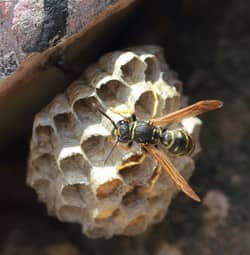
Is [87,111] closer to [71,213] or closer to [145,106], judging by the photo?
[145,106]

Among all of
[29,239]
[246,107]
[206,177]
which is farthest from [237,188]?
[29,239]

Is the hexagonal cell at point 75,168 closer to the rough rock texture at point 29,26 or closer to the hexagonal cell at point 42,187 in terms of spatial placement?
the hexagonal cell at point 42,187

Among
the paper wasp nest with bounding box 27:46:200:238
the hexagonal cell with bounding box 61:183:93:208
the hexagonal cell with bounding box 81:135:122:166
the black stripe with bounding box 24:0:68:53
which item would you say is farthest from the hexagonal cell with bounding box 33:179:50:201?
the black stripe with bounding box 24:0:68:53

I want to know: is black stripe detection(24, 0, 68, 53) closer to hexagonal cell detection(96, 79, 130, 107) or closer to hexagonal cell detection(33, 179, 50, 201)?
hexagonal cell detection(96, 79, 130, 107)

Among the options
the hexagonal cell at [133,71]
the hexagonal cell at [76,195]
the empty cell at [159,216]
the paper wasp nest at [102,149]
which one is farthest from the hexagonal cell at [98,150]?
the empty cell at [159,216]

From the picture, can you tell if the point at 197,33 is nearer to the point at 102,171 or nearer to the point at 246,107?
the point at 246,107

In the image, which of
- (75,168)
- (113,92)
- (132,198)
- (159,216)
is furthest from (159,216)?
(113,92)
